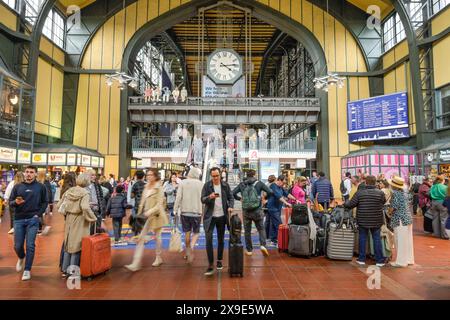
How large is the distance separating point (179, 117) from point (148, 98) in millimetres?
2636

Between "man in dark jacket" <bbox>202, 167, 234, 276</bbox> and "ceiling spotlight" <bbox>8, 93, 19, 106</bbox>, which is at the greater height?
"ceiling spotlight" <bbox>8, 93, 19, 106</bbox>

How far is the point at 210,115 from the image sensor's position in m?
23.6

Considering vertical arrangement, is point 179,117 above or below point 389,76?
below

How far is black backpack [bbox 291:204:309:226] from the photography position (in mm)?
6254

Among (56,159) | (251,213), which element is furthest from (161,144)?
(251,213)

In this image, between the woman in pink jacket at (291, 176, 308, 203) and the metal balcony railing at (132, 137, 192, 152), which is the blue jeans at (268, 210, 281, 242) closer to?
the woman in pink jacket at (291, 176, 308, 203)

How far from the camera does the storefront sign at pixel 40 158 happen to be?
18797 millimetres

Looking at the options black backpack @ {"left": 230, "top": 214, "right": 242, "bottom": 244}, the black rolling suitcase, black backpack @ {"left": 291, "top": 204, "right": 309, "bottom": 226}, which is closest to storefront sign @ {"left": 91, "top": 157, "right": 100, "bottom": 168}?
black backpack @ {"left": 291, "top": 204, "right": 309, "bottom": 226}

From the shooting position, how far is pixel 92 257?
4.77m

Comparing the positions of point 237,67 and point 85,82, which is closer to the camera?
point 85,82

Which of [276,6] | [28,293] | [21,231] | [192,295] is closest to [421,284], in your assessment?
[192,295]

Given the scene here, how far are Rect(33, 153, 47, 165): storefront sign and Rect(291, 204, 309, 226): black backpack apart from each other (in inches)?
694

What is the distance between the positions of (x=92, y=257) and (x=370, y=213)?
4649mm
